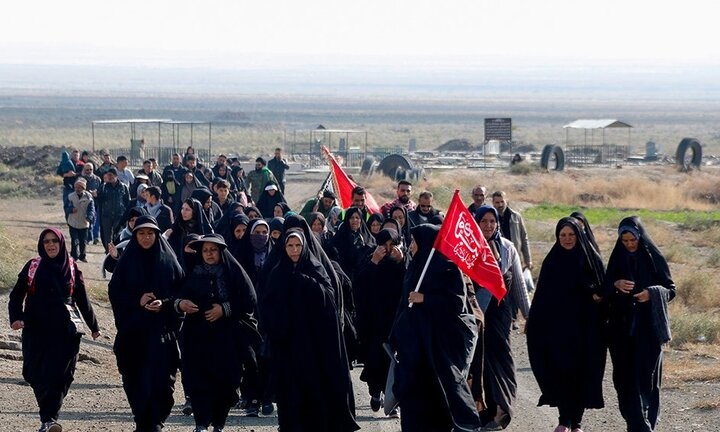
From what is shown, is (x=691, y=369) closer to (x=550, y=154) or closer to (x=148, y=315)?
(x=148, y=315)

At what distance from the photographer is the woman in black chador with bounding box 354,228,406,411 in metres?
10.5

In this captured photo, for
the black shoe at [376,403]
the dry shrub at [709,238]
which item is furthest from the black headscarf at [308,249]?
the dry shrub at [709,238]

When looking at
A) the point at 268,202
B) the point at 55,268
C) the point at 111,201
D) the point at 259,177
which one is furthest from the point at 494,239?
the point at 259,177

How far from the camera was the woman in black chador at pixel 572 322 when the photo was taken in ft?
30.2

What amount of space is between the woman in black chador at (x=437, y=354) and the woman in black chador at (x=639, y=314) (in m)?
1.28

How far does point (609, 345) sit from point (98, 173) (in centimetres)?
1654

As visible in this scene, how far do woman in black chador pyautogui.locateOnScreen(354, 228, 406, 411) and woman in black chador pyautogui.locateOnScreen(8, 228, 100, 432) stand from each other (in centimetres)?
236

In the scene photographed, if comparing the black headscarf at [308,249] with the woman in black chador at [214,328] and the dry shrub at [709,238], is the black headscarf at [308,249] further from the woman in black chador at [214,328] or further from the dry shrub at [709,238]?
the dry shrub at [709,238]

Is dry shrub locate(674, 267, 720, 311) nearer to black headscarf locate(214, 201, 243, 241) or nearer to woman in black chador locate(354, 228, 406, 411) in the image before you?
black headscarf locate(214, 201, 243, 241)

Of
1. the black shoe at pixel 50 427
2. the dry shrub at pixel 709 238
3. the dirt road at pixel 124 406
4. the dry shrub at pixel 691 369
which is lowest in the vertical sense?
the dry shrub at pixel 709 238

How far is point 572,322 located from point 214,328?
231 centimetres

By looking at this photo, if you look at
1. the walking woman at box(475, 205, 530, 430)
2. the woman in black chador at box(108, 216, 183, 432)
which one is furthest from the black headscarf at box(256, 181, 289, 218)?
the woman in black chador at box(108, 216, 183, 432)

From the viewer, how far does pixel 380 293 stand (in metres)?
10.6

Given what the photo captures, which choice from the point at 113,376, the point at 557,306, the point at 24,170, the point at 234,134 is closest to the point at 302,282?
the point at 557,306
